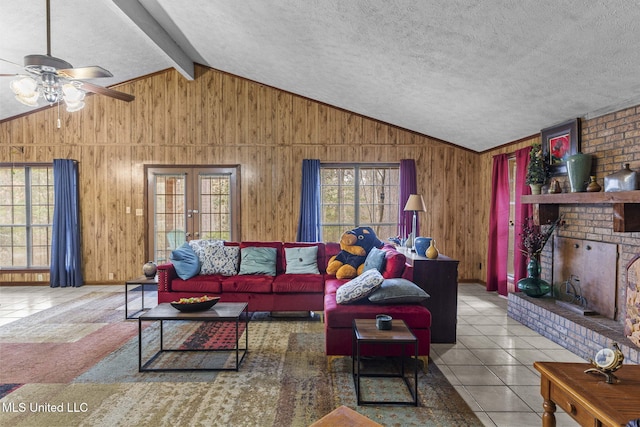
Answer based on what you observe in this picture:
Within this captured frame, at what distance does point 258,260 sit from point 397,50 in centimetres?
293

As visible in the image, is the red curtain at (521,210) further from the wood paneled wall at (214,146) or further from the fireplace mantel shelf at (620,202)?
the wood paneled wall at (214,146)

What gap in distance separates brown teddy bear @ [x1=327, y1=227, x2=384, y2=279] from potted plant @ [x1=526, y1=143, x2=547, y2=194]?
2012 mm

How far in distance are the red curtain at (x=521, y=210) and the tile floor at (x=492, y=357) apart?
1.86ft

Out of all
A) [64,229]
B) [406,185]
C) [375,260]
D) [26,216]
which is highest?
[406,185]

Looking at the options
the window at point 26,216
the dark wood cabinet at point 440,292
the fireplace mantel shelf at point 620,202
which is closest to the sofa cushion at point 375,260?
the dark wood cabinet at point 440,292

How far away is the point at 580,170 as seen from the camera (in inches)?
158

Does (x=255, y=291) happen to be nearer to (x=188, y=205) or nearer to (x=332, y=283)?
(x=332, y=283)

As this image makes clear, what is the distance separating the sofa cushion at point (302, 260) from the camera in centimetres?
495

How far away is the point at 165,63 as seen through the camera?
6473 millimetres

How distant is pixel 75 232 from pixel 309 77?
15.4 ft

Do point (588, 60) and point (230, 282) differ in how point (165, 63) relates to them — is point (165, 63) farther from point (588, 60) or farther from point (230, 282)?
point (588, 60)

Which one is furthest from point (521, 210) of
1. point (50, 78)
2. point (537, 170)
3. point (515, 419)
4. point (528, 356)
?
point (50, 78)

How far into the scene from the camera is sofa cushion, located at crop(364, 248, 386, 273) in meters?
4.08

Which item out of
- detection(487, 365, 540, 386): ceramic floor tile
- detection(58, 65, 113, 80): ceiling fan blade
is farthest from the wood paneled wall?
detection(487, 365, 540, 386): ceramic floor tile
